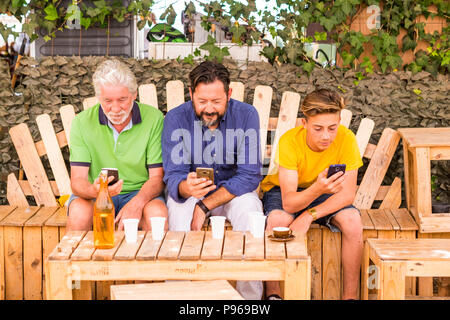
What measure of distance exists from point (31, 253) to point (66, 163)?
0.88 meters

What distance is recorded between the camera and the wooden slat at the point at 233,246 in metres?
2.84

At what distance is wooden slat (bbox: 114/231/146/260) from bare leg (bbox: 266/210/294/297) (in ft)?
2.75

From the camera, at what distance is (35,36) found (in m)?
4.68

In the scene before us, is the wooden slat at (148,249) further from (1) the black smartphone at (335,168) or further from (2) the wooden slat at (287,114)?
(2) the wooden slat at (287,114)

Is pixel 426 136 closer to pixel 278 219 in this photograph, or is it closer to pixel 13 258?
pixel 278 219

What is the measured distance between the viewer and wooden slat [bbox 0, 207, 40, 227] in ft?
12.7

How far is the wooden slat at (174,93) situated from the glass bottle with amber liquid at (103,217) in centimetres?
156

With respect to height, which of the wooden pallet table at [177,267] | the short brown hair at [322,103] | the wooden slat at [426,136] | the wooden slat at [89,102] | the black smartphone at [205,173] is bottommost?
the wooden pallet table at [177,267]

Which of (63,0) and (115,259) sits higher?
(63,0)

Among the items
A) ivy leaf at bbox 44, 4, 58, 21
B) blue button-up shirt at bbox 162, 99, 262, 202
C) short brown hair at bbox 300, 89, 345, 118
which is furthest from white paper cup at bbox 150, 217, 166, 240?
ivy leaf at bbox 44, 4, 58, 21

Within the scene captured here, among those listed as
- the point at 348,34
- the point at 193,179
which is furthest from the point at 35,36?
the point at 348,34

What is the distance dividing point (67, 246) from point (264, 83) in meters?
2.15

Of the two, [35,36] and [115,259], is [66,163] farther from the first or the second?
[115,259]

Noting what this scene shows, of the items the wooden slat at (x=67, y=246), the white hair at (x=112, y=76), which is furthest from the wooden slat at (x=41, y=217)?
the white hair at (x=112, y=76)
